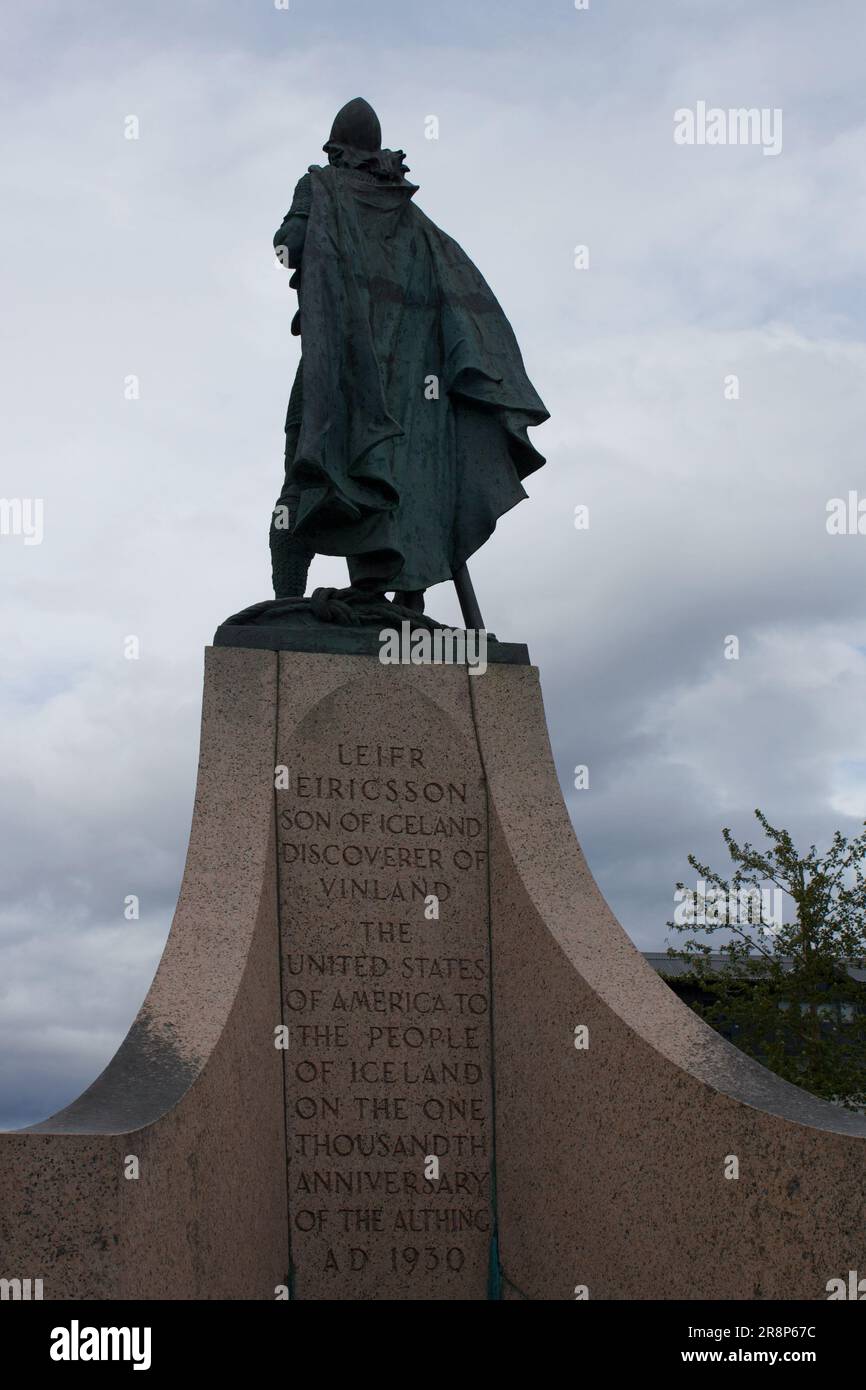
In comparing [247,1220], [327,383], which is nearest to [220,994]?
[247,1220]

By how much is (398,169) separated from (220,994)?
16.6ft

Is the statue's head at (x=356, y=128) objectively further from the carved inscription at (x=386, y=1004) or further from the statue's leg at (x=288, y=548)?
the carved inscription at (x=386, y=1004)

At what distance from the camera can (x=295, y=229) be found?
29.5 feet

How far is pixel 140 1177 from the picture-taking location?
5.75m

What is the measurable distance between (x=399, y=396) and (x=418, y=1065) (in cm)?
375

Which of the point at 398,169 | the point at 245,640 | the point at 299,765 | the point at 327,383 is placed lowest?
the point at 299,765

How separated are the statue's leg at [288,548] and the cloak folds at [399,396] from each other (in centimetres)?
9

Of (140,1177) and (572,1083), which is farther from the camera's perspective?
(572,1083)

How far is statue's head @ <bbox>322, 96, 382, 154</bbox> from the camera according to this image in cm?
930

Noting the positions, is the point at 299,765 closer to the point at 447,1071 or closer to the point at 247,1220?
the point at 447,1071

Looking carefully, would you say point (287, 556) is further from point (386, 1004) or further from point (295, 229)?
point (386, 1004)

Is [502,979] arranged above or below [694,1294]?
above

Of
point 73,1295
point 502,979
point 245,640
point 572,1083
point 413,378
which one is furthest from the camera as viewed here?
point 413,378

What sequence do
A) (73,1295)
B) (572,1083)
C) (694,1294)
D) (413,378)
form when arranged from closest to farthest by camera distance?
(73,1295), (694,1294), (572,1083), (413,378)
